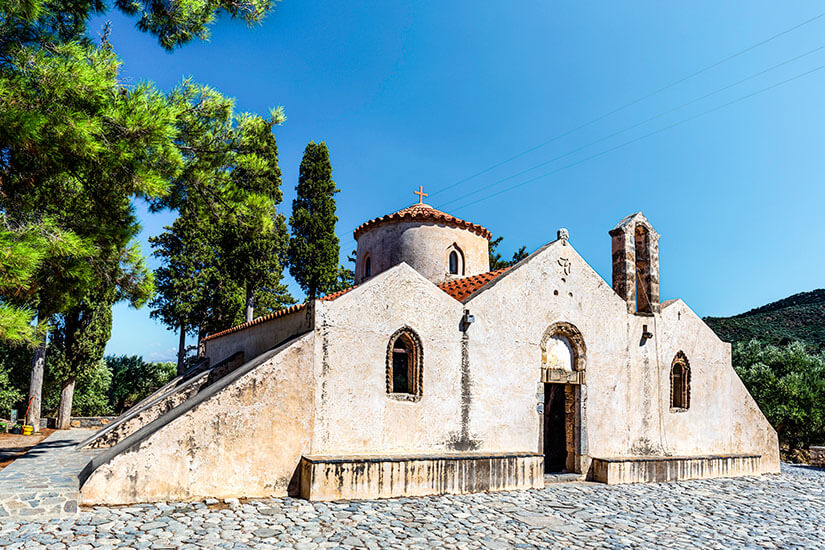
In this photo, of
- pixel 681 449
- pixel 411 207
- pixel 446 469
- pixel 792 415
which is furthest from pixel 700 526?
pixel 792 415

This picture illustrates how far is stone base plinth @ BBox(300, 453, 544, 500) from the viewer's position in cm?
965

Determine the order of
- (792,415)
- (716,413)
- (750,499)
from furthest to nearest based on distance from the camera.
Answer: (792,415) → (716,413) → (750,499)

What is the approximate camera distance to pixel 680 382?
1581 cm

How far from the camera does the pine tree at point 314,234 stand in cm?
2508

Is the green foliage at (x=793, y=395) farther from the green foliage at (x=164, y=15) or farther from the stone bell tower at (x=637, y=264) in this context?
the green foliage at (x=164, y=15)

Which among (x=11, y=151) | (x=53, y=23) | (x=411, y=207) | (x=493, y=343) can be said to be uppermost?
(x=53, y=23)

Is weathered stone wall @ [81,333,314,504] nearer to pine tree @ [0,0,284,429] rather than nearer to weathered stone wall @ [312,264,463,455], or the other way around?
weathered stone wall @ [312,264,463,455]

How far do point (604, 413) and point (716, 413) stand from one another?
4.53m

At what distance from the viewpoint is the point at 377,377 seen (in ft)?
36.2

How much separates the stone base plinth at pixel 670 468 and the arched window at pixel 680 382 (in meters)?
1.49

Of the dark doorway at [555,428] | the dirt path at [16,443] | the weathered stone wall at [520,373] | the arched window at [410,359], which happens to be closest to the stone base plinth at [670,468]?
the weathered stone wall at [520,373]

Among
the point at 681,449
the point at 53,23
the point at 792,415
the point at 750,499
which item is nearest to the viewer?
the point at 53,23

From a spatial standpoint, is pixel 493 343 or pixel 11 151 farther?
pixel 493 343

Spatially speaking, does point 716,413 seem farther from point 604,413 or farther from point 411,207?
point 411,207
